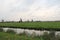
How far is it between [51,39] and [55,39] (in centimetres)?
88

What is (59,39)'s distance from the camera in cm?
2377

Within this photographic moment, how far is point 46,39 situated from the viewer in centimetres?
2388

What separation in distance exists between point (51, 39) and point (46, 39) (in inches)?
32.7

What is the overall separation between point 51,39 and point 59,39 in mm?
1268

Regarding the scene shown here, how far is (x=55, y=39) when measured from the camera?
943 inches

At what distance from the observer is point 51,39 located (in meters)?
23.4

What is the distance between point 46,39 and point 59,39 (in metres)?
1.87

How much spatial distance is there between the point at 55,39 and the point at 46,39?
51.9 inches
